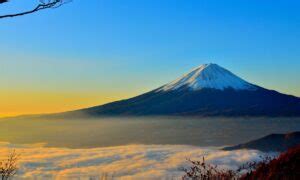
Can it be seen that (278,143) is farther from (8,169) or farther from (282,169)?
(282,169)

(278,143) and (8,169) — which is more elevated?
(278,143)

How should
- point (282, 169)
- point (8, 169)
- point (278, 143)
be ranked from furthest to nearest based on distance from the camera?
point (278, 143), point (8, 169), point (282, 169)

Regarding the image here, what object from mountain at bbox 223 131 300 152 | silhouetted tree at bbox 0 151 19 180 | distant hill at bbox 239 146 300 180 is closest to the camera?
distant hill at bbox 239 146 300 180

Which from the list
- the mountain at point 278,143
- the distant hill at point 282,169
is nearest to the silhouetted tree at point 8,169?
the distant hill at point 282,169

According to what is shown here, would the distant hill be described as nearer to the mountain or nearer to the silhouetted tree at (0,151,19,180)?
the silhouetted tree at (0,151,19,180)

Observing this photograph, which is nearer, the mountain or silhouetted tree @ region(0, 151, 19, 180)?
silhouetted tree @ region(0, 151, 19, 180)

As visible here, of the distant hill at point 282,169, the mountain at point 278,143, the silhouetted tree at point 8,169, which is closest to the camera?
the distant hill at point 282,169

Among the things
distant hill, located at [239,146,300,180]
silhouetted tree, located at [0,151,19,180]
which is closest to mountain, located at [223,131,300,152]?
silhouetted tree, located at [0,151,19,180]

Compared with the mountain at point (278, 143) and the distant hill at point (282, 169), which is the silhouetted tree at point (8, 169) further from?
the mountain at point (278, 143)

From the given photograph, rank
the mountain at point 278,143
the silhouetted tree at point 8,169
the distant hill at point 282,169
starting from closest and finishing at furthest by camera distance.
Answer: the distant hill at point 282,169 → the silhouetted tree at point 8,169 → the mountain at point 278,143

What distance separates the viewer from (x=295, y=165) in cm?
852

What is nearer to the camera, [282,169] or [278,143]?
[282,169]

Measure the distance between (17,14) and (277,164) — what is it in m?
4.17

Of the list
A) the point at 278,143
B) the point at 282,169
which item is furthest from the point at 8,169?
the point at 278,143
